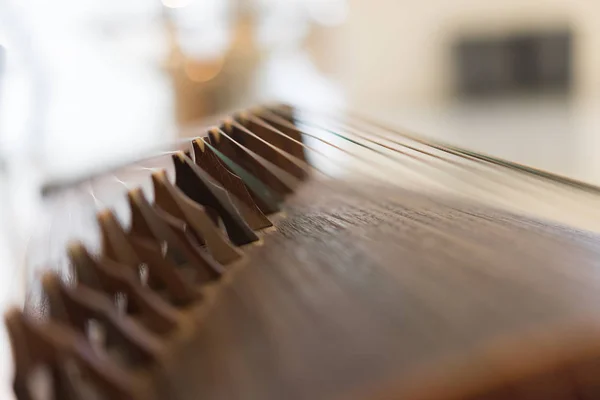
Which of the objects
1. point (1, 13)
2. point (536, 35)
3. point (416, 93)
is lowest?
point (416, 93)

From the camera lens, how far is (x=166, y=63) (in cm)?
297

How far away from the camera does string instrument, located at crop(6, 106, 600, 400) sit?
210 millimetres

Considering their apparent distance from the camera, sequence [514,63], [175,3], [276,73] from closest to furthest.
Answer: [175,3] < [276,73] < [514,63]

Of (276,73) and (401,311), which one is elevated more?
(401,311)

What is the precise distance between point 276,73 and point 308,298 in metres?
3.18

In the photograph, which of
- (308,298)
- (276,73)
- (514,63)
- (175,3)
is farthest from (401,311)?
(514,63)

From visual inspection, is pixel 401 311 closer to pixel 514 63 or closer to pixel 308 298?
pixel 308 298

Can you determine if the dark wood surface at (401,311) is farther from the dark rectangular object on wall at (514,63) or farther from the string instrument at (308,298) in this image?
the dark rectangular object on wall at (514,63)

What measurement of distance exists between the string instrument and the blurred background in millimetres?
368

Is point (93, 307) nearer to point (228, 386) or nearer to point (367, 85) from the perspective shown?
point (228, 386)

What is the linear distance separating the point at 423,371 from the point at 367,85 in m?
5.76

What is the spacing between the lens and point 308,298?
28 centimetres

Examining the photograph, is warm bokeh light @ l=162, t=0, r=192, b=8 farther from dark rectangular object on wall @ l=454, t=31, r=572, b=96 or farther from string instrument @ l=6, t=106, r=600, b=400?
dark rectangular object on wall @ l=454, t=31, r=572, b=96

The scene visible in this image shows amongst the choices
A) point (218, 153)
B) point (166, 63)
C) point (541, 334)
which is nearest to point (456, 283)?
point (541, 334)
